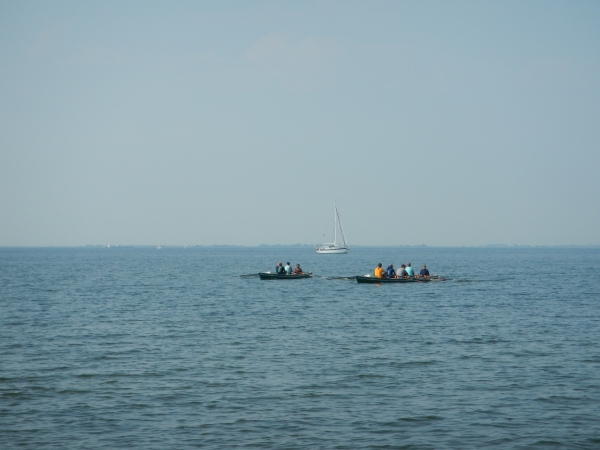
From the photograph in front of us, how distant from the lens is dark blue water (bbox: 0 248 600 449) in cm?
1711

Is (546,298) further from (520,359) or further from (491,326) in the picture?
(520,359)

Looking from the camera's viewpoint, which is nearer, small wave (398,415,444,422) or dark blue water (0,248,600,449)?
dark blue water (0,248,600,449)

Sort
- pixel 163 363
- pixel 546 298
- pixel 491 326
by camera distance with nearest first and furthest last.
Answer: pixel 163 363
pixel 491 326
pixel 546 298

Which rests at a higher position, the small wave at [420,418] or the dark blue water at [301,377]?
the dark blue water at [301,377]

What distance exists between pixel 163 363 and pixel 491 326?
19.0m

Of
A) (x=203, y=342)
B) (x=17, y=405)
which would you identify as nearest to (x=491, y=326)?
(x=203, y=342)

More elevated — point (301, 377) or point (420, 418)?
point (301, 377)

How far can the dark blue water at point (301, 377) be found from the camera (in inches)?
674

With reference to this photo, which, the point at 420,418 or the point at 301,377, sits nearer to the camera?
the point at 420,418

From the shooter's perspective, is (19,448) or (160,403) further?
(160,403)

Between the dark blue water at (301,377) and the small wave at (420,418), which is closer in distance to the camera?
the dark blue water at (301,377)

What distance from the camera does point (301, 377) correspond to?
2314cm

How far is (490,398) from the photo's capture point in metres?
20.4

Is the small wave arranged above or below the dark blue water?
below
